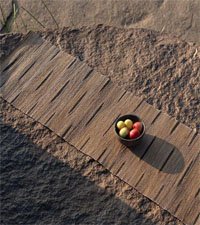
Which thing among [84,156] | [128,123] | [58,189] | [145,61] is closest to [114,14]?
[145,61]

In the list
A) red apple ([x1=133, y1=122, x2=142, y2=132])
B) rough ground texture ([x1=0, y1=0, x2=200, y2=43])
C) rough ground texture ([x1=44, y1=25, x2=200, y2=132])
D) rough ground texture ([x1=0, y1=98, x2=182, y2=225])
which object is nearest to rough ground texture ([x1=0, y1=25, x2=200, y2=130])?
rough ground texture ([x1=44, y1=25, x2=200, y2=132])

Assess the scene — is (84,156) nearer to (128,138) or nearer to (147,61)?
(128,138)

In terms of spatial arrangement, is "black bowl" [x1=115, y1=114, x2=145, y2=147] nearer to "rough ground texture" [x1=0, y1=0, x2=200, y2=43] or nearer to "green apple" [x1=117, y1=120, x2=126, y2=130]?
"green apple" [x1=117, y1=120, x2=126, y2=130]

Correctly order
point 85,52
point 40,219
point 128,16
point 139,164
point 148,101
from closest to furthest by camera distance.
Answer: point 40,219
point 139,164
point 148,101
point 85,52
point 128,16

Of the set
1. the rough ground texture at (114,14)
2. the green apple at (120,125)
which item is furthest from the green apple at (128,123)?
the rough ground texture at (114,14)

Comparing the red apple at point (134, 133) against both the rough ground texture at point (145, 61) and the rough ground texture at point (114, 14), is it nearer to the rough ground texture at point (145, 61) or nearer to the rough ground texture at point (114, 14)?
the rough ground texture at point (145, 61)

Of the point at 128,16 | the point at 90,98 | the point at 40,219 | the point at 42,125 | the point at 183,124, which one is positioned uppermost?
the point at 128,16

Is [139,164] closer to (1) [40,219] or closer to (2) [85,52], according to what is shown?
(1) [40,219]

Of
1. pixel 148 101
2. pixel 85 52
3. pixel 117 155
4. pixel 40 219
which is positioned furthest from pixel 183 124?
pixel 40 219
